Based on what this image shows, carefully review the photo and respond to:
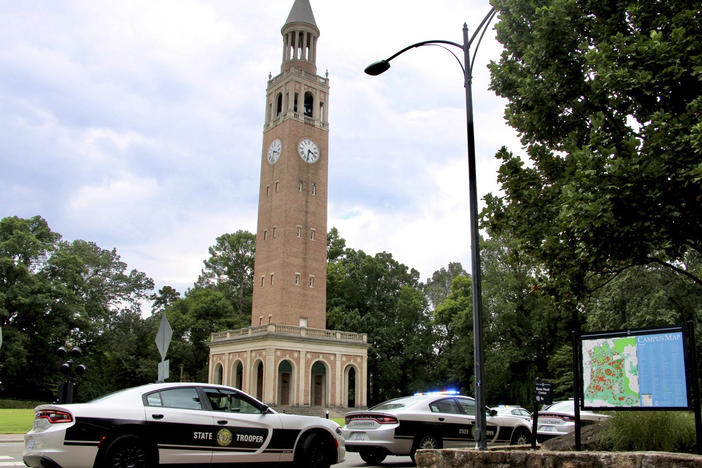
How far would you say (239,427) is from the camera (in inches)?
401

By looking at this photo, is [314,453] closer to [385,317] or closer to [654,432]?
[654,432]

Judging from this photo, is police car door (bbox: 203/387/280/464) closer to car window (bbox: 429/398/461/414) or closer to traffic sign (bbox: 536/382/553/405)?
car window (bbox: 429/398/461/414)

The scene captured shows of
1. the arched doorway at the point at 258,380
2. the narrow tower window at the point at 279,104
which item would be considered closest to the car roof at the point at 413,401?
the arched doorway at the point at 258,380

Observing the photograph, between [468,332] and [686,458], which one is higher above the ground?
[468,332]

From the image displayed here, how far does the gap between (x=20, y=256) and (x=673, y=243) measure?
57211 millimetres

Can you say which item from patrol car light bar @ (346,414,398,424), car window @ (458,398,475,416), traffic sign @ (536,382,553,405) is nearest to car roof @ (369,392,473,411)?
car window @ (458,398,475,416)

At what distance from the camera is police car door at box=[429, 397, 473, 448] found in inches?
549

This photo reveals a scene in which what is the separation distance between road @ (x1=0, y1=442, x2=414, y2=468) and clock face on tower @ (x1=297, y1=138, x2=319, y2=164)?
41748 mm

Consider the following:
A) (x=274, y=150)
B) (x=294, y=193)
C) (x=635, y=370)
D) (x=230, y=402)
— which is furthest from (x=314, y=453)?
(x=274, y=150)

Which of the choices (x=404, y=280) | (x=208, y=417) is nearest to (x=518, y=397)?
(x=404, y=280)

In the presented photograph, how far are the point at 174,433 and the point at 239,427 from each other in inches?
43.9

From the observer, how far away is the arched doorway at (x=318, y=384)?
52656 millimetres

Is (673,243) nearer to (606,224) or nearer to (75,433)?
(606,224)

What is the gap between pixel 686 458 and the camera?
280 inches
